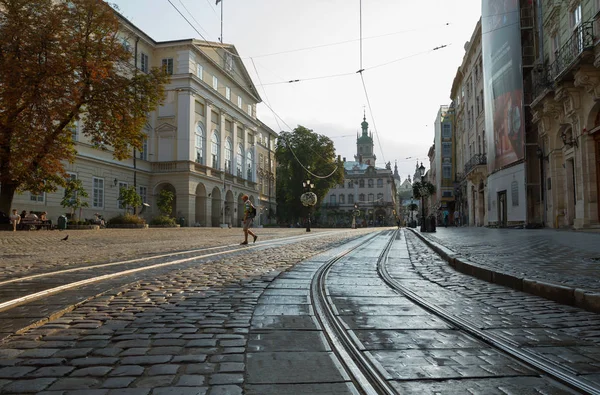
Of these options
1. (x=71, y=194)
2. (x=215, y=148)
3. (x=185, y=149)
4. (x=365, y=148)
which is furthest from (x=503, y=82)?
(x=365, y=148)

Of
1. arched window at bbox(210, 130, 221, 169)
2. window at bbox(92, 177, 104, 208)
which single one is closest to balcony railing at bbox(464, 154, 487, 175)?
arched window at bbox(210, 130, 221, 169)

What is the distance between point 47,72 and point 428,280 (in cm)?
1682

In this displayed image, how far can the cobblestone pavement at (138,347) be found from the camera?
2426mm

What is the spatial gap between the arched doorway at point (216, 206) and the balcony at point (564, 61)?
35.1m

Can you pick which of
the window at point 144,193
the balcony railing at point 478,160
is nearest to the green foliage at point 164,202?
the window at point 144,193

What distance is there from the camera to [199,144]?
46.7m

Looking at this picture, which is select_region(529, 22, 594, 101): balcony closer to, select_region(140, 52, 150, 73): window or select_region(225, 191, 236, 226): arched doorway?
select_region(140, 52, 150, 73): window

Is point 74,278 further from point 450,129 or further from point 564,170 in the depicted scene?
point 450,129

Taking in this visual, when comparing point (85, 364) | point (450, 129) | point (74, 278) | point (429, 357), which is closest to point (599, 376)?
point (429, 357)

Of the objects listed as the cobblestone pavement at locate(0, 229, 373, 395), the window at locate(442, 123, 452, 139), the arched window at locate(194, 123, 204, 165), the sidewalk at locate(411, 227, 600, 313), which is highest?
the window at locate(442, 123, 452, 139)

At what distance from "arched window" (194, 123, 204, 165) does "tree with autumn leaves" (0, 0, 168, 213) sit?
2397cm

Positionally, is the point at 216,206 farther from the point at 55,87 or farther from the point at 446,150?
the point at 55,87

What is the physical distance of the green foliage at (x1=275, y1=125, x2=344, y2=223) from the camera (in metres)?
65.9

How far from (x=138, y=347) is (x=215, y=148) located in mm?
48422
